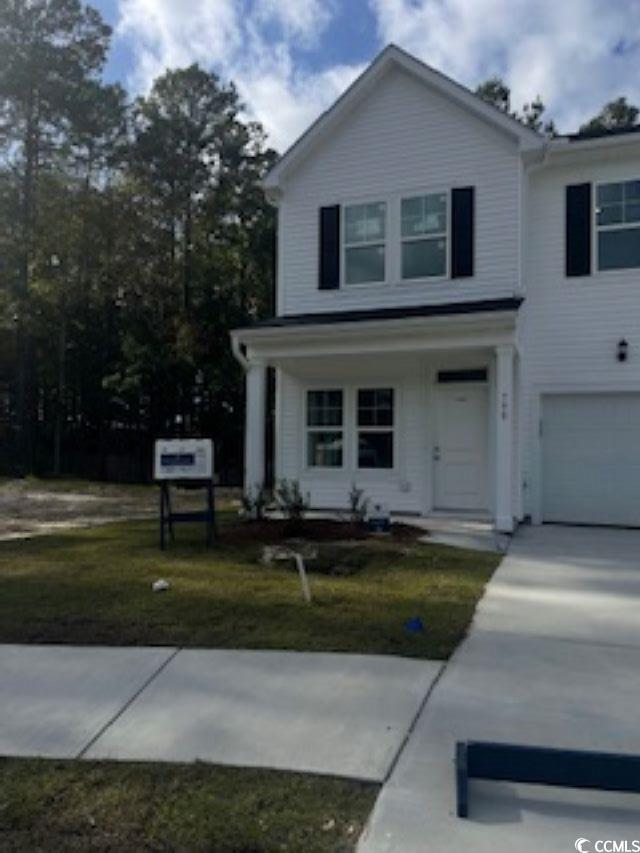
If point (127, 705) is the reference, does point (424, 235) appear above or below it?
above

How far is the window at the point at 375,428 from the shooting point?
13.2 metres

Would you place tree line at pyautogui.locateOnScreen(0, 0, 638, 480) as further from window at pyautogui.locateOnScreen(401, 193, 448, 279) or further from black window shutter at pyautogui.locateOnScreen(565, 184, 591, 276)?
black window shutter at pyautogui.locateOnScreen(565, 184, 591, 276)

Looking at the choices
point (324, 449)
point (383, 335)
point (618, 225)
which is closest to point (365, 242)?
point (383, 335)

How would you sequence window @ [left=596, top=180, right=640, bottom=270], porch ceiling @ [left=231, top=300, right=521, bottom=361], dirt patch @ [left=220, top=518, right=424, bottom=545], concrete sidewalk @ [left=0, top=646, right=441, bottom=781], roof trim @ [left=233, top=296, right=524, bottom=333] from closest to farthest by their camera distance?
concrete sidewalk @ [left=0, top=646, right=441, bottom=781], dirt patch @ [left=220, top=518, right=424, bottom=545], porch ceiling @ [left=231, top=300, right=521, bottom=361], roof trim @ [left=233, top=296, right=524, bottom=333], window @ [left=596, top=180, right=640, bottom=270]

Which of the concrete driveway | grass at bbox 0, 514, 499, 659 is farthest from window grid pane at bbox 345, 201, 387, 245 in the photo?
the concrete driveway

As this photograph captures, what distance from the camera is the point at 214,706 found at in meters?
4.26

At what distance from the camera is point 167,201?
30.9m

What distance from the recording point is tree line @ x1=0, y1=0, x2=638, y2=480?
2697cm

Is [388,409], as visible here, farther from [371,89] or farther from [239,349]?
[371,89]

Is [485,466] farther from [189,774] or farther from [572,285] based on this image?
[189,774]

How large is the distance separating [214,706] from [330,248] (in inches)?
410

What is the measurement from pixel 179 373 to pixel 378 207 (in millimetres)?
14487

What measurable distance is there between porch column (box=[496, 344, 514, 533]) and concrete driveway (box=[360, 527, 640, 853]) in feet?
10.6

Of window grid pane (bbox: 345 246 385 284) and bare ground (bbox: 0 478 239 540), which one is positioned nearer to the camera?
bare ground (bbox: 0 478 239 540)
